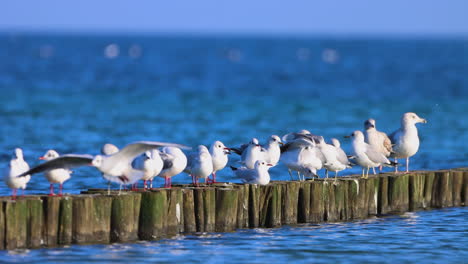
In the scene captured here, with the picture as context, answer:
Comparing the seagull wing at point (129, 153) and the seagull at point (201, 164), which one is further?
the seagull at point (201, 164)

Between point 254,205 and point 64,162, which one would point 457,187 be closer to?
point 254,205

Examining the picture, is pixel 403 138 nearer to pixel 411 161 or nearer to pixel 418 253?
pixel 418 253

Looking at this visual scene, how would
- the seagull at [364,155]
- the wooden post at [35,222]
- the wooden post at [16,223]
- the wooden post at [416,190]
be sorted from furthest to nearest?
the wooden post at [416,190] → the seagull at [364,155] → the wooden post at [35,222] → the wooden post at [16,223]

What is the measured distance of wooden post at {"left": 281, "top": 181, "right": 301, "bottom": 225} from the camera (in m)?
14.3

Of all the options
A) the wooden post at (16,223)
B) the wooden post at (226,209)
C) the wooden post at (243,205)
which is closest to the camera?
the wooden post at (16,223)

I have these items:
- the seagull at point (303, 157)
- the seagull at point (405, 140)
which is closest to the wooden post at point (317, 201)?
the seagull at point (303, 157)

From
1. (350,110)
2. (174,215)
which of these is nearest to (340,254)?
(174,215)

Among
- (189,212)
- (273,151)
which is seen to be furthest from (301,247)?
(273,151)

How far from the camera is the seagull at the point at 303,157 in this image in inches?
571

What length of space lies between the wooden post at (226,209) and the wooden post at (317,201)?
1.37 m

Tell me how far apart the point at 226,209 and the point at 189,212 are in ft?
1.82

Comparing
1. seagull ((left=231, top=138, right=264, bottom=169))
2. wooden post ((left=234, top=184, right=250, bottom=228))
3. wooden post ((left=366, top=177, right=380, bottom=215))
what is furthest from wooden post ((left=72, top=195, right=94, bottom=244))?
wooden post ((left=366, top=177, right=380, bottom=215))

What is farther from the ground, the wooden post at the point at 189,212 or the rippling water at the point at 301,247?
the wooden post at the point at 189,212

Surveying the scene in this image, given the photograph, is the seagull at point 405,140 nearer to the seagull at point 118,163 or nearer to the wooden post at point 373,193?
the wooden post at point 373,193
